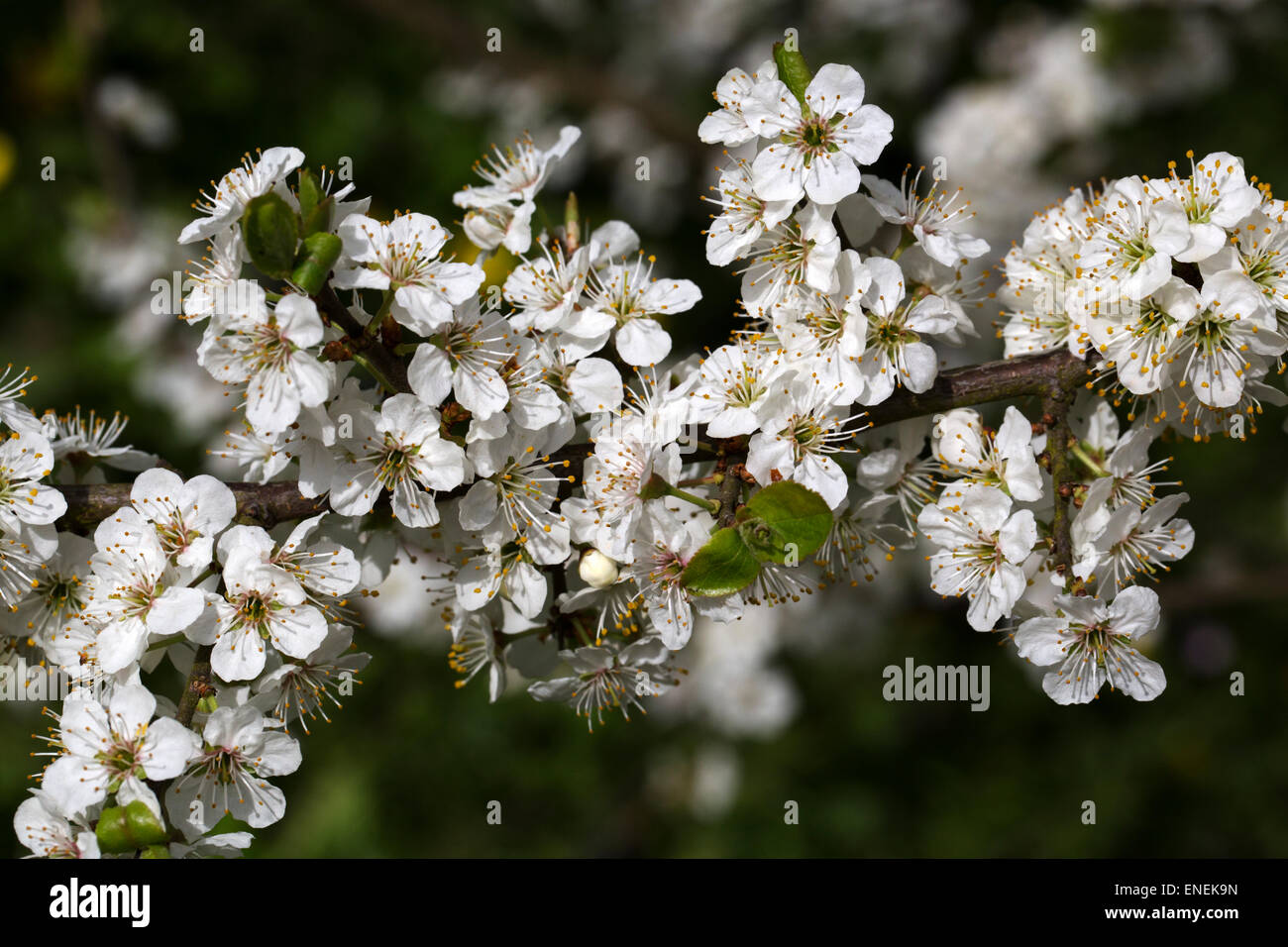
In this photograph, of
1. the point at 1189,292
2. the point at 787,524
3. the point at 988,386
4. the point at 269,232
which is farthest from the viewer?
the point at 988,386

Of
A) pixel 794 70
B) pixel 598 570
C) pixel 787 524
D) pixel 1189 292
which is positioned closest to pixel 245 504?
pixel 598 570

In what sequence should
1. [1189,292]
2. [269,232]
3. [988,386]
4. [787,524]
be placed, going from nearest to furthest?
[269,232], [787,524], [1189,292], [988,386]

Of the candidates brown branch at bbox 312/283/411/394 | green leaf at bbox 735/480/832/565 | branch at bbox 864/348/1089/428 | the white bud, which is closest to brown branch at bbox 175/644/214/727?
brown branch at bbox 312/283/411/394

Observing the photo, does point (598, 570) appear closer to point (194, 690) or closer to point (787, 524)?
point (787, 524)

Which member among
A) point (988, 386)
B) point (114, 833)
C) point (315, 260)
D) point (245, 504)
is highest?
point (315, 260)

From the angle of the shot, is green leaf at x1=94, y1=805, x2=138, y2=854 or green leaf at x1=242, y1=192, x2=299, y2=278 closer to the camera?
green leaf at x1=242, y1=192, x2=299, y2=278

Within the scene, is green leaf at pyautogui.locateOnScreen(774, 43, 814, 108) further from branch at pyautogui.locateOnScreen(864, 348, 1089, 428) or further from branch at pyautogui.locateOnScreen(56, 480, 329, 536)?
branch at pyautogui.locateOnScreen(56, 480, 329, 536)
